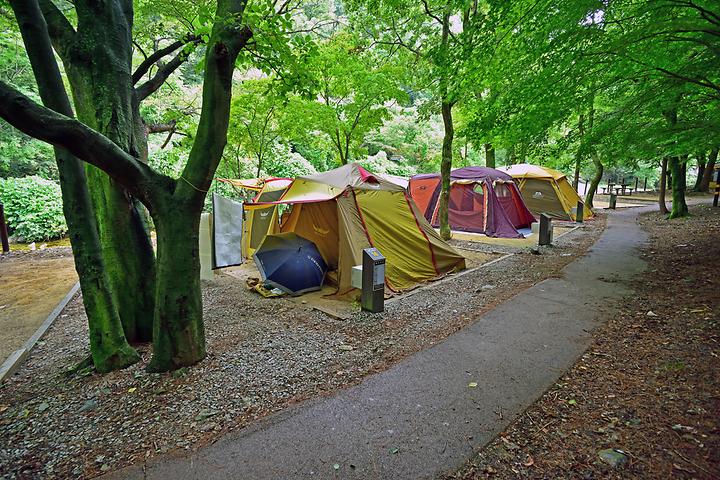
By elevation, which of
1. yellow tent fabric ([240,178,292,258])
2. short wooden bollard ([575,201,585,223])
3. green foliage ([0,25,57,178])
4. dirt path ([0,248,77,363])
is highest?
green foliage ([0,25,57,178])

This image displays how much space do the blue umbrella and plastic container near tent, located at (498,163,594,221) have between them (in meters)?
11.2

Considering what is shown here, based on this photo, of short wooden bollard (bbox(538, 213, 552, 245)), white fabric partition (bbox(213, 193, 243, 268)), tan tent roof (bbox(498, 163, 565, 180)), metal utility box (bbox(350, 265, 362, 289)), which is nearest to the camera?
metal utility box (bbox(350, 265, 362, 289))

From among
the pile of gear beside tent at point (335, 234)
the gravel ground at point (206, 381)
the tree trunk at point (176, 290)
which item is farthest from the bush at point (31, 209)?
the tree trunk at point (176, 290)

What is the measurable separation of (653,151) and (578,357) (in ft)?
25.9

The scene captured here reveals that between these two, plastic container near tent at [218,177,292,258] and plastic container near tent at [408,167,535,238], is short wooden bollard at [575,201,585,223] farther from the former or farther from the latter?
plastic container near tent at [218,177,292,258]

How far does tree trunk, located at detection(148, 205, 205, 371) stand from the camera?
335 cm

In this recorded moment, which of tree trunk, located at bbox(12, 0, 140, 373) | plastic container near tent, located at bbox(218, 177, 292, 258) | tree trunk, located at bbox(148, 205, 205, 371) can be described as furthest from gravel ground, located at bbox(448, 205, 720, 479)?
plastic container near tent, located at bbox(218, 177, 292, 258)

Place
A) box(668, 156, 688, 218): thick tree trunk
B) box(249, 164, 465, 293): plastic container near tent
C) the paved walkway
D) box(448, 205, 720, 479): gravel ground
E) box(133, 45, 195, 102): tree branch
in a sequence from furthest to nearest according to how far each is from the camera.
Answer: box(668, 156, 688, 218): thick tree trunk < box(249, 164, 465, 293): plastic container near tent < box(133, 45, 195, 102): tree branch < the paved walkway < box(448, 205, 720, 479): gravel ground

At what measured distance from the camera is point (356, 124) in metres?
11.2

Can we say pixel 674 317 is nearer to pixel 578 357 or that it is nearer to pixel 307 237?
pixel 578 357

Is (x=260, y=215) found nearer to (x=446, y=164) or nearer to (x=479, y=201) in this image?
(x=446, y=164)

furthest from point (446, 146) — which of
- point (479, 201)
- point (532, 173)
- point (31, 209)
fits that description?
point (31, 209)

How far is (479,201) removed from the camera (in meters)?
11.7

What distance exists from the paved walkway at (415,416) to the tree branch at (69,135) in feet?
7.64
